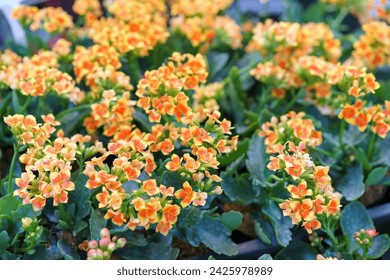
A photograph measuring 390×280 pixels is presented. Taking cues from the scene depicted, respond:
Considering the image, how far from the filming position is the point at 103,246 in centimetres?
68

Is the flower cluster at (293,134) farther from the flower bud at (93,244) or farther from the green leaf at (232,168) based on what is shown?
the flower bud at (93,244)

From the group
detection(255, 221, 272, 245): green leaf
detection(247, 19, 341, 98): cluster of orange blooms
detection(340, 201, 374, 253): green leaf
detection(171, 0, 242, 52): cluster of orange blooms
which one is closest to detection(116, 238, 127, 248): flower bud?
detection(255, 221, 272, 245): green leaf

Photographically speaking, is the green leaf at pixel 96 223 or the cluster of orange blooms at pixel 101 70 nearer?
the green leaf at pixel 96 223

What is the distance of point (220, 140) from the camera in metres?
0.75

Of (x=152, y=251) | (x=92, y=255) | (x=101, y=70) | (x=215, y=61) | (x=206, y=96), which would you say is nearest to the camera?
(x=92, y=255)

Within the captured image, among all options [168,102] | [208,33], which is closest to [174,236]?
[168,102]

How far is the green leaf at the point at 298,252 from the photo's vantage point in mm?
816

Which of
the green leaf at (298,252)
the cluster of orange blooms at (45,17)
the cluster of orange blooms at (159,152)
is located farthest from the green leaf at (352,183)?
the cluster of orange blooms at (45,17)

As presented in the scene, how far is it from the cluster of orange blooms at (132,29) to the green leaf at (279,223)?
345 millimetres

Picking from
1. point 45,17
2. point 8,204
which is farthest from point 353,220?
point 45,17

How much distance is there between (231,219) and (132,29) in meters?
0.42

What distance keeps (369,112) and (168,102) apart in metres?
0.31

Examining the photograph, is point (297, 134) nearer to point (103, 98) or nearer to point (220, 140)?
point (220, 140)

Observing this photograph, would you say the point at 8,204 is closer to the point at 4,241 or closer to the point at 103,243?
the point at 4,241
